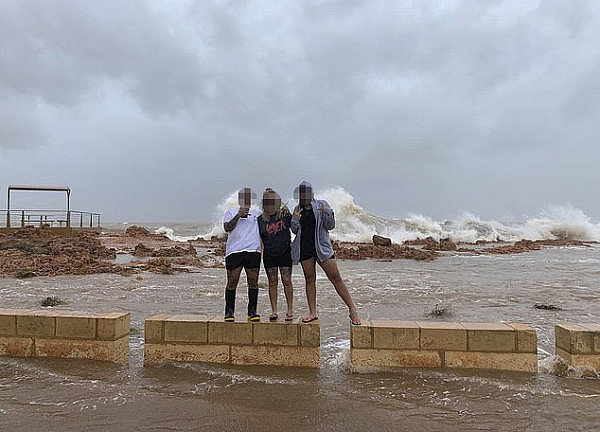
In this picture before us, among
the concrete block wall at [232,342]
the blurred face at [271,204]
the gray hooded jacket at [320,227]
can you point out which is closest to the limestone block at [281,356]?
the concrete block wall at [232,342]

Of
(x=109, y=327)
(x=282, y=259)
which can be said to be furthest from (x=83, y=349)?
(x=282, y=259)

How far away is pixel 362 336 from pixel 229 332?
135 cm

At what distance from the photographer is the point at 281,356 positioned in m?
4.98

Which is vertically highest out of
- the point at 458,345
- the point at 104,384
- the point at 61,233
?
the point at 61,233

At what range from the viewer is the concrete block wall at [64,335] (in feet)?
16.9

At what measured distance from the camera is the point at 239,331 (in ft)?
16.6

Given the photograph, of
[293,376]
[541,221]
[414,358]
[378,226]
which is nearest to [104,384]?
[293,376]

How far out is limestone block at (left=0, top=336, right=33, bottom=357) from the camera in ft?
17.1

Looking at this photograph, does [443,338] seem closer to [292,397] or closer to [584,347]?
[584,347]

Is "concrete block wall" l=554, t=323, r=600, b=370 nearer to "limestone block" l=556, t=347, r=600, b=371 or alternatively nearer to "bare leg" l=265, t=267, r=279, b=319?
"limestone block" l=556, t=347, r=600, b=371

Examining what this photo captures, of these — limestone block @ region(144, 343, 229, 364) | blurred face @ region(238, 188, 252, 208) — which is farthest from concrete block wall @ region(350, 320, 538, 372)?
blurred face @ region(238, 188, 252, 208)

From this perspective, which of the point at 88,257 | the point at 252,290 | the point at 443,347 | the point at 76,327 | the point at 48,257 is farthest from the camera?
the point at 88,257

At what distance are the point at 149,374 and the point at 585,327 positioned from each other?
4.34 m

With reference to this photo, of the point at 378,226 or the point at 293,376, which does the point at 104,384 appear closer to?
the point at 293,376
